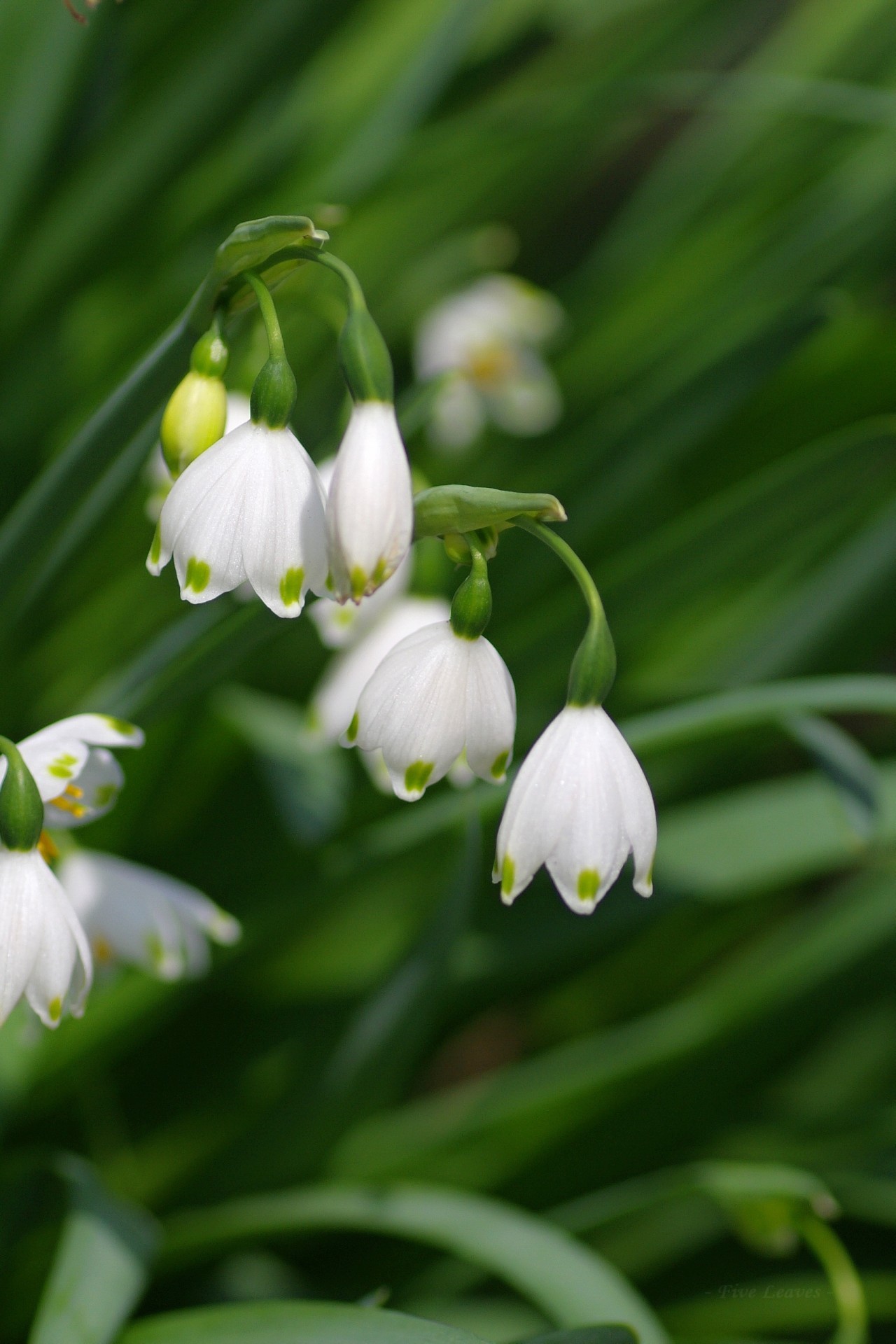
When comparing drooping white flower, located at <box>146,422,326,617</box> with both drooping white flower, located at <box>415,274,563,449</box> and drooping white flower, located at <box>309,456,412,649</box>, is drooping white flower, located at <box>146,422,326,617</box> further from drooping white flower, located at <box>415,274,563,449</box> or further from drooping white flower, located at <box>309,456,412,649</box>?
drooping white flower, located at <box>415,274,563,449</box>

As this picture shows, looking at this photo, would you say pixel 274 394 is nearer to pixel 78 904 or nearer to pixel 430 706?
pixel 430 706

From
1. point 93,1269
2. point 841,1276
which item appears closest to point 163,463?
point 93,1269

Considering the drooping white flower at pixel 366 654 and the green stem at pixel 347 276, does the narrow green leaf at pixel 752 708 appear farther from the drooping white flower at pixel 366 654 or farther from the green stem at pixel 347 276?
the green stem at pixel 347 276

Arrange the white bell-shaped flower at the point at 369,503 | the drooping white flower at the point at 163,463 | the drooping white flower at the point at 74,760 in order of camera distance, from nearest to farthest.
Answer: the white bell-shaped flower at the point at 369,503, the drooping white flower at the point at 74,760, the drooping white flower at the point at 163,463

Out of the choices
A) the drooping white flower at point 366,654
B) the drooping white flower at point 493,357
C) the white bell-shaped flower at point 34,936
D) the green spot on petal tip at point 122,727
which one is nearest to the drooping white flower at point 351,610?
the drooping white flower at point 366,654

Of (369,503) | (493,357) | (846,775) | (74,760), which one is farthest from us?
(493,357)
